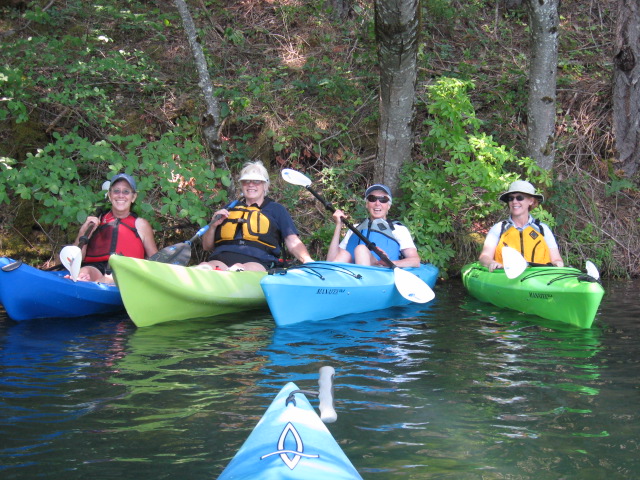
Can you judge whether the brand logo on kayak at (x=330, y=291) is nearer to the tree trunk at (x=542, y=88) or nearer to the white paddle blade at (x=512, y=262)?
the white paddle blade at (x=512, y=262)

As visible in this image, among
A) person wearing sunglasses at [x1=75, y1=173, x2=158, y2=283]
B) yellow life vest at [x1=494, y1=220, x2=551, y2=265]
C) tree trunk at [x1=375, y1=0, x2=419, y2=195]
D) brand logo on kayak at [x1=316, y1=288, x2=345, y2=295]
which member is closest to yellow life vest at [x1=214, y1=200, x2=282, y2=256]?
person wearing sunglasses at [x1=75, y1=173, x2=158, y2=283]

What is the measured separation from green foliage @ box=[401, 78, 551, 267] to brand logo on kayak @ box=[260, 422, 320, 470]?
5.64m

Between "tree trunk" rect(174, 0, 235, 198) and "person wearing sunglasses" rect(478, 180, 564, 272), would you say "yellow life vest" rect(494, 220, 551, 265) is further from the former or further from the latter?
"tree trunk" rect(174, 0, 235, 198)

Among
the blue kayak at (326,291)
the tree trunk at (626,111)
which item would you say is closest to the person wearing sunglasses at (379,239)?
the blue kayak at (326,291)

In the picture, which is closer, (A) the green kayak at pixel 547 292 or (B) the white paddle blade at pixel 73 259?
(A) the green kayak at pixel 547 292

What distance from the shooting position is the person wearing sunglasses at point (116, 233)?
6.17 m

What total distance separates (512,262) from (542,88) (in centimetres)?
314

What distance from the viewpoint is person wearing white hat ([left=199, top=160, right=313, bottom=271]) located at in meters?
6.21

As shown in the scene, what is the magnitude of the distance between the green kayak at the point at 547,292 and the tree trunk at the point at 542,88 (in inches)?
89.0

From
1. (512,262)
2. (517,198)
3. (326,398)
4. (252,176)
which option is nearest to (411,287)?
(512,262)

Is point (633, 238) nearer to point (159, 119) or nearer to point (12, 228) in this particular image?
point (159, 119)

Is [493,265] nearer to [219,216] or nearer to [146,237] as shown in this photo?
[219,216]

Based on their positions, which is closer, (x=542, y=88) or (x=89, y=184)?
(x=89, y=184)

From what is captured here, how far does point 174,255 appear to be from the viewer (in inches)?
234
